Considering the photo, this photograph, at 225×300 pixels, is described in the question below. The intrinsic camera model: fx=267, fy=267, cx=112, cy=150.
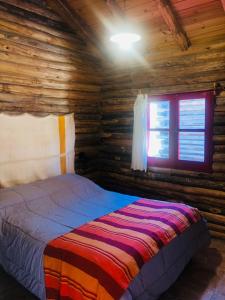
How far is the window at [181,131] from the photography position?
3652 mm

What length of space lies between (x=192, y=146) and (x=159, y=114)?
714mm

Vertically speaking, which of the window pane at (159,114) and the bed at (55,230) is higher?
the window pane at (159,114)

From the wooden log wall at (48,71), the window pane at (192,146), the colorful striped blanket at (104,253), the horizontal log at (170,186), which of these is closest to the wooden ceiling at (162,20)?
the wooden log wall at (48,71)

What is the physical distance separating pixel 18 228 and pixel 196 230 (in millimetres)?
1864

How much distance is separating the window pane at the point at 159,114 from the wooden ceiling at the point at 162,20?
0.78 metres

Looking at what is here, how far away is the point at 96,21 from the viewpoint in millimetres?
3928

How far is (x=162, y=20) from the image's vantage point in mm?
3494

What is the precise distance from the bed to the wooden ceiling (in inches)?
89.0

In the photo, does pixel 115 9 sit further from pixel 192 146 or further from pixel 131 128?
pixel 192 146

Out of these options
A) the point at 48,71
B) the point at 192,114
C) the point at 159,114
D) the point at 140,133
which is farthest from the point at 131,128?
the point at 48,71

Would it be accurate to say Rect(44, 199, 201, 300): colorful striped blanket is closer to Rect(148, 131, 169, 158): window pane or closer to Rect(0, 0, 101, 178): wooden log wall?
Rect(148, 131, 169, 158): window pane

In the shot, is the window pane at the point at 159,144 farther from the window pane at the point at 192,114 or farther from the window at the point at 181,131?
the window pane at the point at 192,114

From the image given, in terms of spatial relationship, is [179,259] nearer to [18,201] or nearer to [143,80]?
[18,201]

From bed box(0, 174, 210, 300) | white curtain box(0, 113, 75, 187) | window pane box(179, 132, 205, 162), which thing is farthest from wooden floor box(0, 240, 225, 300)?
window pane box(179, 132, 205, 162)
